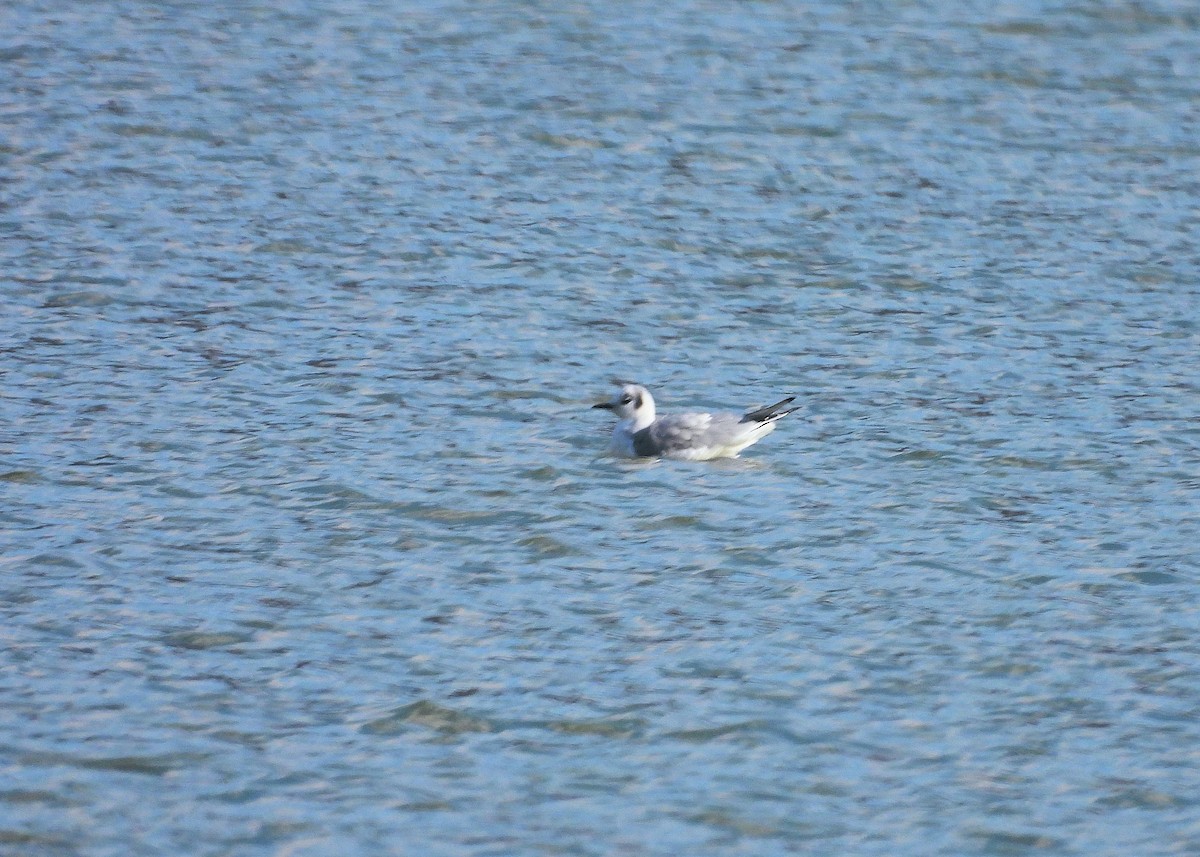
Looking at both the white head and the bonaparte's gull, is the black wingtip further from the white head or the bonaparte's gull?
the white head

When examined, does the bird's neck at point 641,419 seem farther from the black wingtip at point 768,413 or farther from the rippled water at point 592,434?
the black wingtip at point 768,413

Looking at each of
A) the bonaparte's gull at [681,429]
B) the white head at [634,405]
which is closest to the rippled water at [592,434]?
the bonaparte's gull at [681,429]

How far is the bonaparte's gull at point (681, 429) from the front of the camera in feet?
49.8

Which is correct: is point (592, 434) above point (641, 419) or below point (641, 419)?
below

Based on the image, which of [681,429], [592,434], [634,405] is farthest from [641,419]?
[592,434]

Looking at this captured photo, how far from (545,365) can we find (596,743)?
688 cm

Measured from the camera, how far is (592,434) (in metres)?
16.0

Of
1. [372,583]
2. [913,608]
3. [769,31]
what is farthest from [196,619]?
[769,31]

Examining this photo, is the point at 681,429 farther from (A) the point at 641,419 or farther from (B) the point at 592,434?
(B) the point at 592,434

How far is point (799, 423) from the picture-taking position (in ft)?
53.0

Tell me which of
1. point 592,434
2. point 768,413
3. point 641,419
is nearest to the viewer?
point 768,413

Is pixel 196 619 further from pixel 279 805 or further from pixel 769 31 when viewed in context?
pixel 769 31

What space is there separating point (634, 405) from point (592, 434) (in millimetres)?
552

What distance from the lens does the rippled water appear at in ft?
34.1
